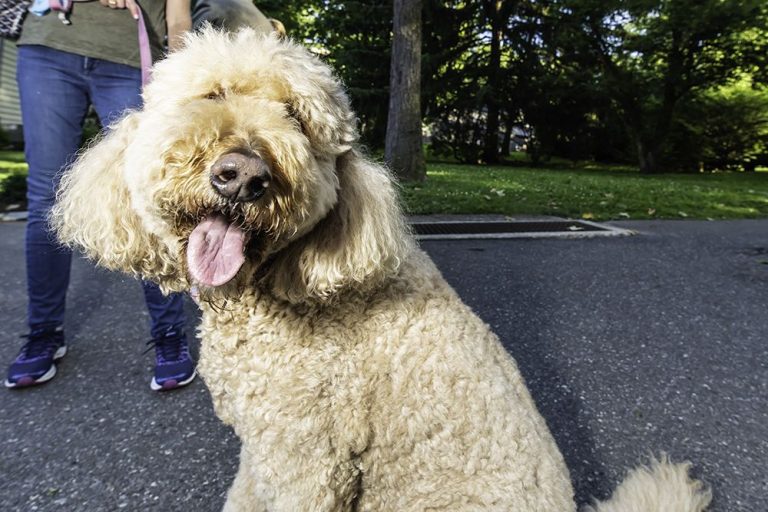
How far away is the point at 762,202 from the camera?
945 cm

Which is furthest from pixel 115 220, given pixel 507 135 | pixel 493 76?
pixel 507 135

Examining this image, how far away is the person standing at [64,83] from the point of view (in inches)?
85.8

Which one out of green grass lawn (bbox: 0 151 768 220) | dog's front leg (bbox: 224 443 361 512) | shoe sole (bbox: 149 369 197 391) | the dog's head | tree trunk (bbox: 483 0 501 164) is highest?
tree trunk (bbox: 483 0 501 164)

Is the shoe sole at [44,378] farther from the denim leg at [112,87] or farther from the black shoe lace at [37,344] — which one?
the denim leg at [112,87]

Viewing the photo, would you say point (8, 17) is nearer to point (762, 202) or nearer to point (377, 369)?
point (377, 369)

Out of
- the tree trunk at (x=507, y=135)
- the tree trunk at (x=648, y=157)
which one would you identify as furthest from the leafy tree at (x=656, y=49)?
the tree trunk at (x=507, y=135)

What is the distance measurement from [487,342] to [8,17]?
2.40 m

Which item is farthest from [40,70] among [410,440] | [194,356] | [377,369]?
[410,440]

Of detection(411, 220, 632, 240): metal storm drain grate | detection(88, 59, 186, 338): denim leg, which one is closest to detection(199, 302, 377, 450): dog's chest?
detection(88, 59, 186, 338): denim leg

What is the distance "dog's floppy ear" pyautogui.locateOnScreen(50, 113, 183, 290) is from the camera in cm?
151

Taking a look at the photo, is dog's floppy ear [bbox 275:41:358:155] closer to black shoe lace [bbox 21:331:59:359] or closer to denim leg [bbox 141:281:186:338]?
denim leg [bbox 141:281:186:338]

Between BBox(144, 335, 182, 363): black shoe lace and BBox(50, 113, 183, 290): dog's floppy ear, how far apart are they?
3.42 ft

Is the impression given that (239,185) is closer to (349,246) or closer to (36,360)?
(349,246)

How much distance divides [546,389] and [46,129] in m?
2.65
